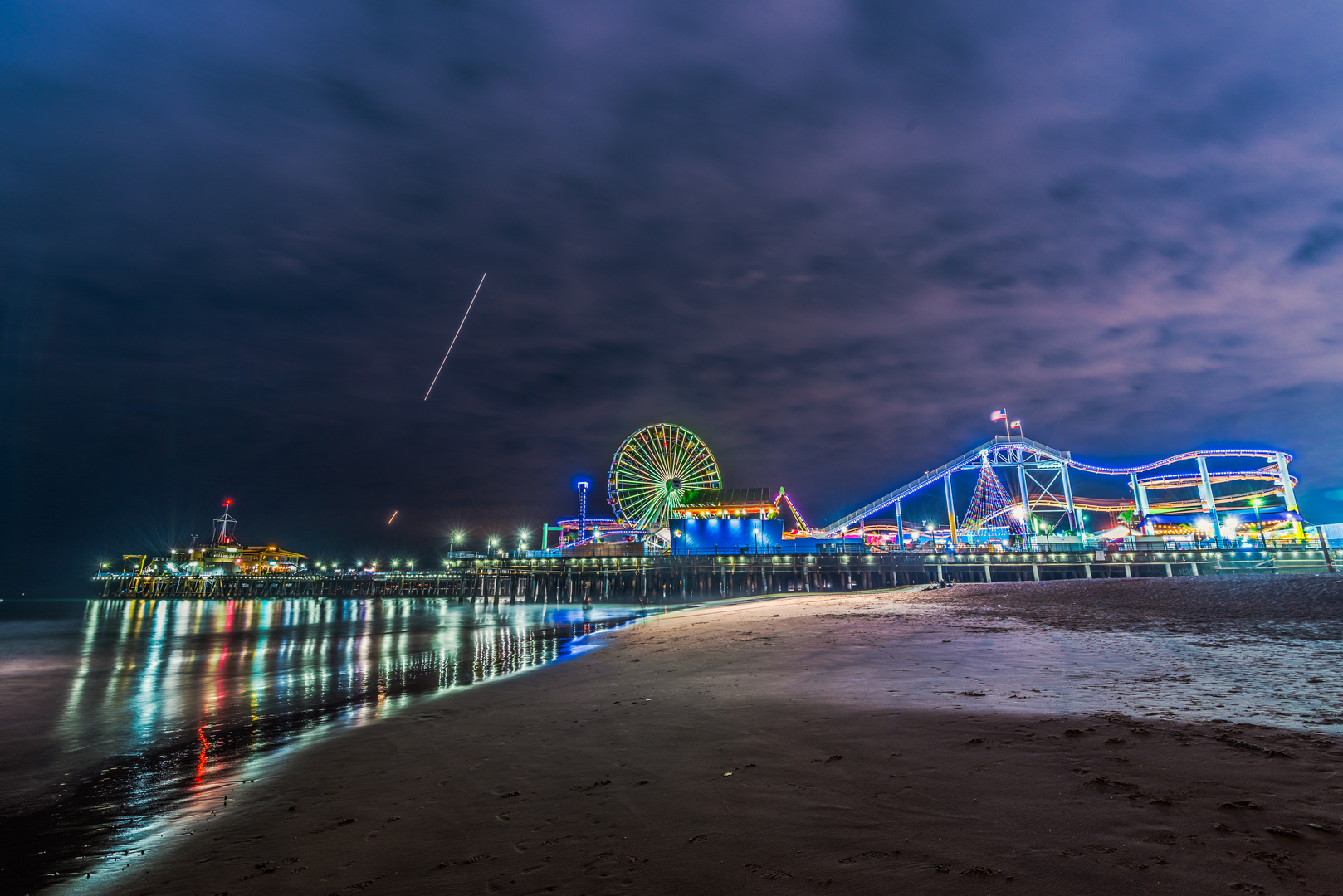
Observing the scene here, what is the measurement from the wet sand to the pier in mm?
41575

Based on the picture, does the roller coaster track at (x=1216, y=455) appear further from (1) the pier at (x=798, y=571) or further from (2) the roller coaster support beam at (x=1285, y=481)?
(1) the pier at (x=798, y=571)

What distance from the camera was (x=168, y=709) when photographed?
515 inches

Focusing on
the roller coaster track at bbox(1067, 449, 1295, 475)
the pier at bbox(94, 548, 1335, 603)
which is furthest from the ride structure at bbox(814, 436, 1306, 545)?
the pier at bbox(94, 548, 1335, 603)

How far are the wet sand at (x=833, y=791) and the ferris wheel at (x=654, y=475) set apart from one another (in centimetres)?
6908

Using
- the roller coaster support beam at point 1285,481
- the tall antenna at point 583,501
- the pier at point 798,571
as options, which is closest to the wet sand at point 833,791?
the pier at point 798,571

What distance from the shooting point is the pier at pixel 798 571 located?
43.0 m

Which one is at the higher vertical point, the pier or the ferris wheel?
the ferris wheel

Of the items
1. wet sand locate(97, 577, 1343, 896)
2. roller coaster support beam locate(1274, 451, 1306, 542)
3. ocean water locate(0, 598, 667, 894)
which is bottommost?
ocean water locate(0, 598, 667, 894)

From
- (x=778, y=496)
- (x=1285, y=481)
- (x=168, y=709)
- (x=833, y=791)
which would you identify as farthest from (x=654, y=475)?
(x=1285, y=481)

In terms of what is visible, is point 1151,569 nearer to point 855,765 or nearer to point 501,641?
point 501,641

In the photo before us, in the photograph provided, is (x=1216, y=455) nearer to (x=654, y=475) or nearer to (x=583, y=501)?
(x=654, y=475)

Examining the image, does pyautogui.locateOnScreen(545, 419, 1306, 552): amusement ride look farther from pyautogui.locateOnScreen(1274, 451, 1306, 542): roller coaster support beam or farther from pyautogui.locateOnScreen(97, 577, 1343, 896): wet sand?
pyautogui.locateOnScreen(97, 577, 1343, 896): wet sand

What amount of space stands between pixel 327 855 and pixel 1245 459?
118084 mm

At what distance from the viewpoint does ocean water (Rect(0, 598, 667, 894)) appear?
6.20 metres
